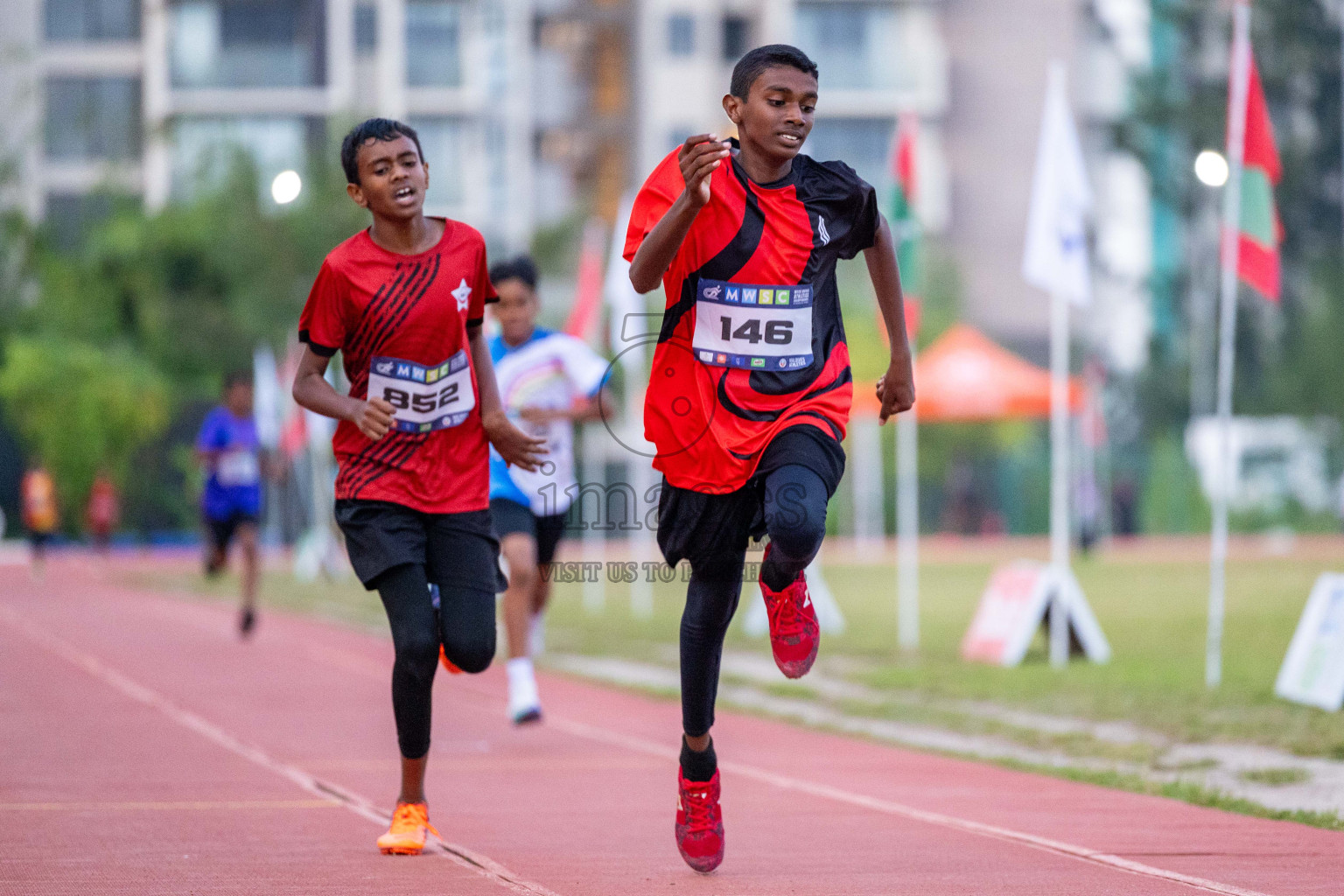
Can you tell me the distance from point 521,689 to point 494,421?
348 cm

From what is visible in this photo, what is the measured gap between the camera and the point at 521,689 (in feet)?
29.9

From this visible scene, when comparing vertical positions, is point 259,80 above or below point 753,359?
above

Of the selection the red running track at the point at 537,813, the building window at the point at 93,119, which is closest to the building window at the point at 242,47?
the building window at the point at 93,119

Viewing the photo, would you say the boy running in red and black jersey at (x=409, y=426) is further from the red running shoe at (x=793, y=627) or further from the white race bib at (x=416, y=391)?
the red running shoe at (x=793, y=627)

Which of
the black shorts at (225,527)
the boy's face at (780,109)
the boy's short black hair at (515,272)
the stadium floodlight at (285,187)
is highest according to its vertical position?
the boy's face at (780,109)

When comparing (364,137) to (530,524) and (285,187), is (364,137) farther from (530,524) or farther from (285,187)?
(530,524)

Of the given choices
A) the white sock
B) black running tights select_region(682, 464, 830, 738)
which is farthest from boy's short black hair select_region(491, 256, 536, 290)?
black running tights select_region(682, 464, 830, 738)

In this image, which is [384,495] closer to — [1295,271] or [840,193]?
[840,193]

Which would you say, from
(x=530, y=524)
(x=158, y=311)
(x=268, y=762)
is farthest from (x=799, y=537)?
(x=158, y=311)

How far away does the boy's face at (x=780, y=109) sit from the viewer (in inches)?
205

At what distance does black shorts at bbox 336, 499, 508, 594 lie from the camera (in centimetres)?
570

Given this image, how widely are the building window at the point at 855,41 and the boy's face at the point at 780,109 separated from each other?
5385cm

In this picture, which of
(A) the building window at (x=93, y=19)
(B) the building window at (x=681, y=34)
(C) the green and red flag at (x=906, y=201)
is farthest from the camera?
(B) the building window at (x=681, y=34)

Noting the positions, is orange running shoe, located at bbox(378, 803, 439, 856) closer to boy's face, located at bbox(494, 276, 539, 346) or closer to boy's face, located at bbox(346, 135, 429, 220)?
boy's face, located at bbox(346, 135, 429, 220)
